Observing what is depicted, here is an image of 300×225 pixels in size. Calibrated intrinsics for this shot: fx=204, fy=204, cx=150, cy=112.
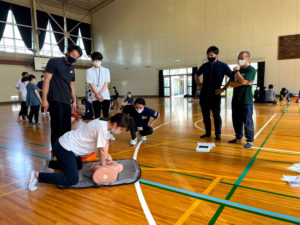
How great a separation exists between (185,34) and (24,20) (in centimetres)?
1416

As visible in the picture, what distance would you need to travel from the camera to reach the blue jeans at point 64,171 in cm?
217

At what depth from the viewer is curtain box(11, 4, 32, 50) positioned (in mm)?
17359

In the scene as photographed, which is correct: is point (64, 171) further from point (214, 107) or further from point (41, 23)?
point (41, 23)

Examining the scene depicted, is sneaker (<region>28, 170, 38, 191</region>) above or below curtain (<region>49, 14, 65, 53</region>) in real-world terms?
below

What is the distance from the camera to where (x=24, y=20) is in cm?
1784

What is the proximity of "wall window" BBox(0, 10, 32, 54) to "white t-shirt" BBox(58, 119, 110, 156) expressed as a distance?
19.3m

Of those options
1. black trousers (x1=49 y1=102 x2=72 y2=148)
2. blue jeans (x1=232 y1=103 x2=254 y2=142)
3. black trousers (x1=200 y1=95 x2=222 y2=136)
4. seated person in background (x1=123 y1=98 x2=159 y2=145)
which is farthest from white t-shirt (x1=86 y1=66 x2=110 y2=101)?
blue jeans (x1=232 y1=103 x2=254 y2=142)

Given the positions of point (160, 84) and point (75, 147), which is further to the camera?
point (160, 84)

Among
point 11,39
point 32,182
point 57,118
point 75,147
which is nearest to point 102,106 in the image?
point 57,118

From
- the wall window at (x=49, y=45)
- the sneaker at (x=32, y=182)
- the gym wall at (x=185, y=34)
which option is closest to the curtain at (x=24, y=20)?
the wall window at (x=49, y=45)

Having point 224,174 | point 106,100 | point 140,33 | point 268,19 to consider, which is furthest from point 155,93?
point 224,174

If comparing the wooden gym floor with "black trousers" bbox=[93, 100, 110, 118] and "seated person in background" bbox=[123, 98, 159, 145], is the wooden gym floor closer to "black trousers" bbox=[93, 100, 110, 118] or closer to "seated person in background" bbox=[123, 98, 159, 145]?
"seated person in background" bbox=[123, 98, 159, 145]

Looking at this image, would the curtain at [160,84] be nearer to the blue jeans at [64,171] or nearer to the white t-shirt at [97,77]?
the white t-shirt at [97,77]

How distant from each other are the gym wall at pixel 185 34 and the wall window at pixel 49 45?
16.6 ft
